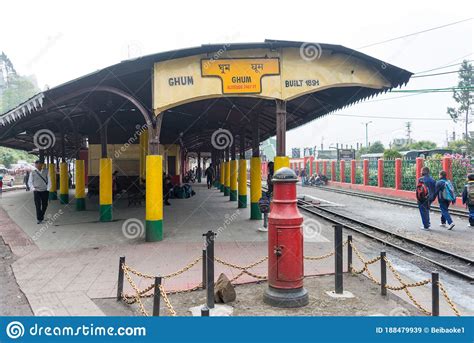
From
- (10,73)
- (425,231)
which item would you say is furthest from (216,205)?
(10,73)

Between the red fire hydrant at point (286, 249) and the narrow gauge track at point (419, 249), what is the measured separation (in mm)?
3560

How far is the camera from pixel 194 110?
14938mm

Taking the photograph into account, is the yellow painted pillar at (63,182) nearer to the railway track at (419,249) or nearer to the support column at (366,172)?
the railway track at (419,249)

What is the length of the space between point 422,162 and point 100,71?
57.2 feet

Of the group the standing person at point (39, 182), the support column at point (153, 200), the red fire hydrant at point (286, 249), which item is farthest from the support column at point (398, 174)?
the red fire hydrant at point (286, 249)

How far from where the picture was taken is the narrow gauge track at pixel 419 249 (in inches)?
308

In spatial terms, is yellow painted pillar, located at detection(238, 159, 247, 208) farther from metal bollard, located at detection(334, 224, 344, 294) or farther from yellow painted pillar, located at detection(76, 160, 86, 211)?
metal bollard, located at detection(334, 224, 344, 294)

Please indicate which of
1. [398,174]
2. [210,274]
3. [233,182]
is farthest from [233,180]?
[210,274]

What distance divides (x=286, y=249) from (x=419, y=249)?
18.2ft

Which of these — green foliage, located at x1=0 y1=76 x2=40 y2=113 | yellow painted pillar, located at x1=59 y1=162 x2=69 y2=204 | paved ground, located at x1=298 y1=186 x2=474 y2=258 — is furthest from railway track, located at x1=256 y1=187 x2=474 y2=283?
green foliage, located at x1=0 y1=76 x2=40 y2=113

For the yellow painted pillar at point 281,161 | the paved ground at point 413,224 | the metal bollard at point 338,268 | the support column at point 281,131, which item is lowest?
the paved ground at point 413,224

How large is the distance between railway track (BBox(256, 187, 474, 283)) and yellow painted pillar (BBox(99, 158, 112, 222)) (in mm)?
6979

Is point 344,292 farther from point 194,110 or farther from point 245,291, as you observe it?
point 194,110

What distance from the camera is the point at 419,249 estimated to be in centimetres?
959
